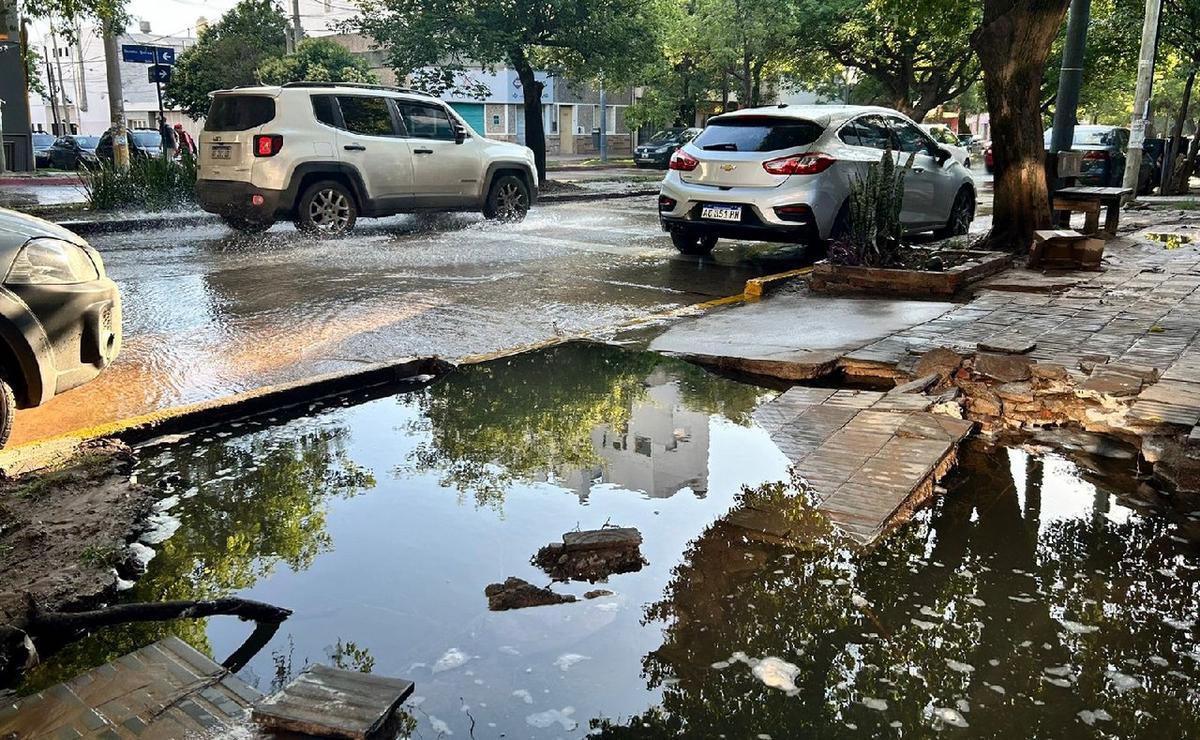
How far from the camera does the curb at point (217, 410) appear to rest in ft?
14.2

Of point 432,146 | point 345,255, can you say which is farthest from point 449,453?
point 432,146

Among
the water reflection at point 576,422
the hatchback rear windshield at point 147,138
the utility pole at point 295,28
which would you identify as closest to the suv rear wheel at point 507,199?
the water reflection at point 576,422

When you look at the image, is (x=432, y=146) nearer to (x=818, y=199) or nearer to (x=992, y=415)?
(x=818, y=199)

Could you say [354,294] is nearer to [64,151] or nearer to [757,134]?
[757,134]

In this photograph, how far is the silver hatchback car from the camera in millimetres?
10062

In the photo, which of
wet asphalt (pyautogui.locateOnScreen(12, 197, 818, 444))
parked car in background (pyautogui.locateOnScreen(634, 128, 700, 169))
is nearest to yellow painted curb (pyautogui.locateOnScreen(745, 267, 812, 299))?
wet asphalt (pyautogui.locateOnScreen(12, 197, 818, 444))

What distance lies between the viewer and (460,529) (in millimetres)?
3861

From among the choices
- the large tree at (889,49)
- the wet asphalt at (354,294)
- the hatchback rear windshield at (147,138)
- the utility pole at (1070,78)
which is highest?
the large tree at (889,49)

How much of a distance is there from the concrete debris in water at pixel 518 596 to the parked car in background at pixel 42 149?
1375 inches

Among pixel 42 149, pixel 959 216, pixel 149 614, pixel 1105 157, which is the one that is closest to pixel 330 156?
pixel 959 216

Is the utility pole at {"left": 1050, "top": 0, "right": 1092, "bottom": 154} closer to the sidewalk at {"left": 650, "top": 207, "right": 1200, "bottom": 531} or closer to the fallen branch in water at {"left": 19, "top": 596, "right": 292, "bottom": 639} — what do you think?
the sidewalk at {"left": 650, "top": 207, "right": 1200, "bottom": 531}

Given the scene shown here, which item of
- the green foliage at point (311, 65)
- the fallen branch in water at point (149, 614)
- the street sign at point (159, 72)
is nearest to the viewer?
the fallen branch in water at point (149, 614)

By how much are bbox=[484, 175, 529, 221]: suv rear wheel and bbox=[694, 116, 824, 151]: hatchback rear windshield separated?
15.8ft

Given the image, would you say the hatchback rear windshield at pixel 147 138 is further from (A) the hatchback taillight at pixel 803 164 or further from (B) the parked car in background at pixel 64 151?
(A) the hatchback taillight at pixel 803 164
